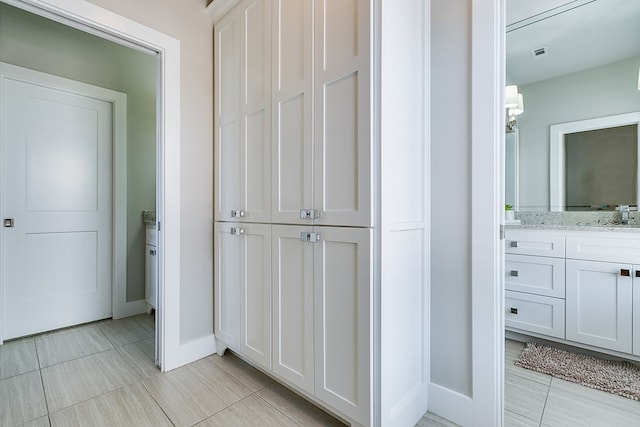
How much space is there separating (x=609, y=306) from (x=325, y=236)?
2020 mm

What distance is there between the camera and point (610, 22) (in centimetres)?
213

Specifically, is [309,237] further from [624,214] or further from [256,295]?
[624,214]

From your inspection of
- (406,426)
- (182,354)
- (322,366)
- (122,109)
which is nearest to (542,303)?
(406,426)

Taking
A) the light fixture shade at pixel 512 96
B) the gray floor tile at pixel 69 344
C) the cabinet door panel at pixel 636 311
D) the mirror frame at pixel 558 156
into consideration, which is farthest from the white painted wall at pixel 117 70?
the cabinet door panel at pixel 636 311

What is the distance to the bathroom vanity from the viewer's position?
1827mm

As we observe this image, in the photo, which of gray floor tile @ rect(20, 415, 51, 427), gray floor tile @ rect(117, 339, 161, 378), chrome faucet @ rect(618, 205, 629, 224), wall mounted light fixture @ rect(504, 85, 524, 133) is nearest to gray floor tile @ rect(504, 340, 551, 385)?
chrome faucet @ rect(618, 205, 629, 224)

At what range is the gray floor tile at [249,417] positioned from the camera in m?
1.37

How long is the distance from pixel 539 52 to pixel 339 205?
2530 mm

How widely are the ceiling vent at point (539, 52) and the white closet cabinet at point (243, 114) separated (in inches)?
90.1

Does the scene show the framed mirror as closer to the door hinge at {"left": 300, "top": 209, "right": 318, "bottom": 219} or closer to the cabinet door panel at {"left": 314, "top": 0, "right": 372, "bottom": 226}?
the cabinet door panel at {"left": 314, "top": 0, "right": 372, "bottom": 226}

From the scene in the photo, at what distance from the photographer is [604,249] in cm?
190

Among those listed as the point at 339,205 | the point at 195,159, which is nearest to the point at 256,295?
the point at 339,205

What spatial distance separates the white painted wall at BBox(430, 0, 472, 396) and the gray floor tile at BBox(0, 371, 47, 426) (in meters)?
2.02

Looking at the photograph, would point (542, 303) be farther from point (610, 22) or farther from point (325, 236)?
point (610, 22)
